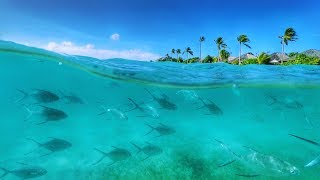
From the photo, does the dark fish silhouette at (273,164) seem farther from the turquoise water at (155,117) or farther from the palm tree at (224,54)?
the palm tree at (224,54)

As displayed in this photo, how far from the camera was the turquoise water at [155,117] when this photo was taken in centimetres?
1466

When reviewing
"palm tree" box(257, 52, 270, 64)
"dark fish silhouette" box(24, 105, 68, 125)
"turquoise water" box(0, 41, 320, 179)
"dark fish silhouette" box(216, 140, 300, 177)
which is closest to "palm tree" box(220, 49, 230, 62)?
"palm tree" box(257, 52, 270, 64)

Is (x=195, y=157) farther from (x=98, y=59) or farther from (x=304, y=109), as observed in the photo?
(x=304, y=109)

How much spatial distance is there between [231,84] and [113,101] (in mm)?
8409

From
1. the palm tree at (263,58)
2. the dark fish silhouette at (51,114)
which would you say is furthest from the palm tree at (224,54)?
the dark fish silhouette at (51,114)

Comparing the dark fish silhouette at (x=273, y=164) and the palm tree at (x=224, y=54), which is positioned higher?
the palm tree at (x=224, y=54)

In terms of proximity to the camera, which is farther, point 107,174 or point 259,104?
point 259,104

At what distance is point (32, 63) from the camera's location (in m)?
18.4

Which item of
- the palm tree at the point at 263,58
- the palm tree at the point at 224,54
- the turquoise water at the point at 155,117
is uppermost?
the palm tree at the point at 224,54

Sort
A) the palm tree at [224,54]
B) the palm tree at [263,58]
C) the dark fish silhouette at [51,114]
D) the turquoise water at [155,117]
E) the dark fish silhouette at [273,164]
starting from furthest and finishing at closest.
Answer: the palm tree at [224,54] → the palm tree at [263,58] → the turquoise water at [155,117] → the dark fish silhouette at [51,114] → the dark fish silhouette at [273,164]

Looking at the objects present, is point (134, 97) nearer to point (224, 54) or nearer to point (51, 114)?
point (51, 114)

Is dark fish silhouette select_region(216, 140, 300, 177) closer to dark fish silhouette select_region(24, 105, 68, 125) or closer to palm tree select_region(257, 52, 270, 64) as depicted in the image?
dark fish silhouette select_region(24, 105, 68, 125)

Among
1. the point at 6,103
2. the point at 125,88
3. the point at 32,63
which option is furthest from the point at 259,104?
the point at 6,103

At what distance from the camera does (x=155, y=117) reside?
21.8m
